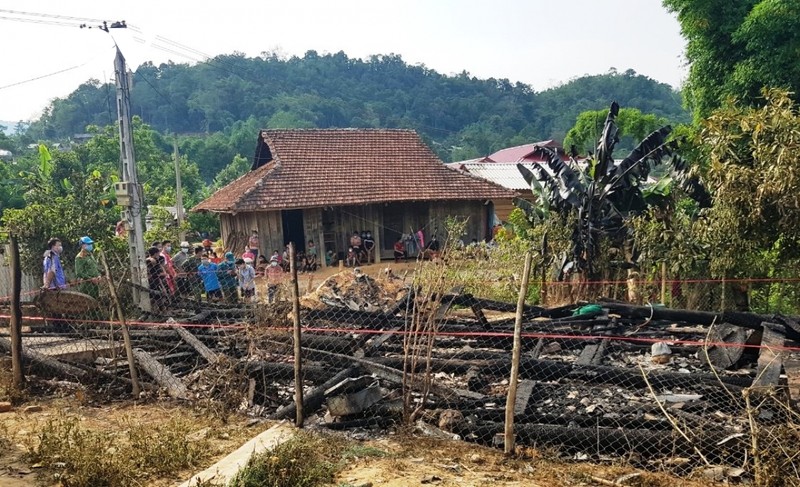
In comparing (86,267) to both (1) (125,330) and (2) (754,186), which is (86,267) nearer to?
(1) (125,330)

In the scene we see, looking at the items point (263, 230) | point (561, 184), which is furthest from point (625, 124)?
point (263, 230)

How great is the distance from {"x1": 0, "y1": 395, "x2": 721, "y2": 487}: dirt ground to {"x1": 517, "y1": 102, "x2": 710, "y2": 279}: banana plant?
7270mm

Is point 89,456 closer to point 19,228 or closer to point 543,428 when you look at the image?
point 543,428

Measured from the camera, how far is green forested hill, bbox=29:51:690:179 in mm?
56531

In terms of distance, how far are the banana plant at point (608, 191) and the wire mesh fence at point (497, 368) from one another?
1.33 meters

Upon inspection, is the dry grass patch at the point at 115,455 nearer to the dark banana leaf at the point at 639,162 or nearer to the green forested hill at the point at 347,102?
the dark banana leaf at the point at 639,162


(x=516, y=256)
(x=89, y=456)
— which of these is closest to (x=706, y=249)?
(x=516, y=256)

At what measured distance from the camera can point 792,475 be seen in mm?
4340

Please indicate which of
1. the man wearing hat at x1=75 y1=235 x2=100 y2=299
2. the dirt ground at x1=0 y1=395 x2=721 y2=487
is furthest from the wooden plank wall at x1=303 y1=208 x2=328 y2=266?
the dirt ground at x1=0 y1=395 x2=721 y2=487

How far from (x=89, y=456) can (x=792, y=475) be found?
527 centimetres

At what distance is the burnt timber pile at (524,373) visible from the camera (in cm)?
523

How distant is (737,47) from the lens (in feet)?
44.8

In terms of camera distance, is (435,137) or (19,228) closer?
(19,228)

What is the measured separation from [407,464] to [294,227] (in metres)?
17.0
